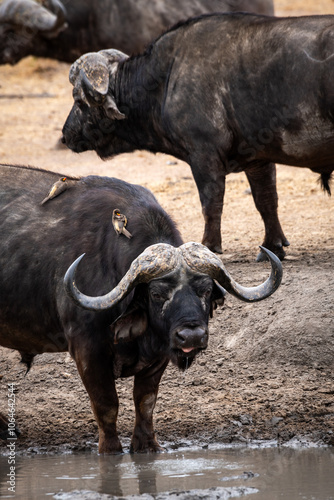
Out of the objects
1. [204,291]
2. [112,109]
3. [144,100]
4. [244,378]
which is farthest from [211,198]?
[204,291]

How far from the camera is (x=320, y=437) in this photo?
6656 millimetres

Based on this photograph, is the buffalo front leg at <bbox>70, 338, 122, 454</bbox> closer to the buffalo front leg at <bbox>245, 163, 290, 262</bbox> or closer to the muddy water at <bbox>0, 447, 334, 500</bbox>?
the muddy water at <bbox>0, 447, 334, 500</bbox>

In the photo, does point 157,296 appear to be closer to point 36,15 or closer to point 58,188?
point 58,188

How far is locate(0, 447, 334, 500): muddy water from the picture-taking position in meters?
5.51

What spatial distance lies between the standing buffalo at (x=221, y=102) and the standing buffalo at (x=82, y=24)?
5.32 meters

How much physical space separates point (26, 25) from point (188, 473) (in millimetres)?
11202

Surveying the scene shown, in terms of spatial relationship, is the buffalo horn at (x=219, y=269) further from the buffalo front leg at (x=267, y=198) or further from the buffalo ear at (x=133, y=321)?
the buffalo front leg at (x=267, y=198)

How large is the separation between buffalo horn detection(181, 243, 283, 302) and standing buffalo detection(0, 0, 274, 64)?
953 centimetres

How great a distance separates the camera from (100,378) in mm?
6180

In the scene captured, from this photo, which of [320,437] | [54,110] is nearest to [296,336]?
[320,437]

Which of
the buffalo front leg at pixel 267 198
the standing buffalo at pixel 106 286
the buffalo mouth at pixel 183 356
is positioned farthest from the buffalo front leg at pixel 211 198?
the buffalo mouth at pixel 183 356

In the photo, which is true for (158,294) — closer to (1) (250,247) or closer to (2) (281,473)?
(2) (281,473)

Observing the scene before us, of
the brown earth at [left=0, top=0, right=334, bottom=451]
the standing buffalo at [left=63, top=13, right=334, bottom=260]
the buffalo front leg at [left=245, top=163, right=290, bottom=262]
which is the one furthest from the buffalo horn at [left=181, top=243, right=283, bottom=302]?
the buffalo front leg at [left=245, top=163, right=290, bottom=262]

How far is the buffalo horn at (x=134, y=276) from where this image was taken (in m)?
5.68
